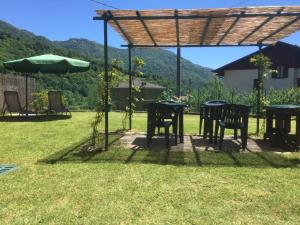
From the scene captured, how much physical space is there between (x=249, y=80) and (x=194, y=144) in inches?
1295

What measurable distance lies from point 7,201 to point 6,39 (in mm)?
38561

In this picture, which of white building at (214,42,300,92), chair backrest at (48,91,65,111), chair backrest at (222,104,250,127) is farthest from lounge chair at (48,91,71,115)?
white building at (214,42,300,92)

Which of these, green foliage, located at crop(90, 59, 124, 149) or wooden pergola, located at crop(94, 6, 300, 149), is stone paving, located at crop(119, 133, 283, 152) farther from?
wooden pergola, located at crop(94, 6, 300, 149)

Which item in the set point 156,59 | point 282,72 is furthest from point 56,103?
point 156,59

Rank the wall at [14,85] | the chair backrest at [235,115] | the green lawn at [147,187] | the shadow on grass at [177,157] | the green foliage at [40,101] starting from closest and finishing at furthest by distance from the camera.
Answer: the green lawn at [147,187], the shadow on grass at [177,157], the chair backrest at [235,115], the wall at [14,85], the green foliage at [40,101]

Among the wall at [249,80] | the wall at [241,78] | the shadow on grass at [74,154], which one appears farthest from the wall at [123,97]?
the shadow on grass at [74,154]

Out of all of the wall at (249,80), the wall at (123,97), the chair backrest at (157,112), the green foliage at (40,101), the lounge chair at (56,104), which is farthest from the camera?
the wall at (249,80)

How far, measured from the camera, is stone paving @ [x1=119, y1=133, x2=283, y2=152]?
7.33 meters

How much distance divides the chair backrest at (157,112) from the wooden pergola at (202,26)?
1030 millimetres

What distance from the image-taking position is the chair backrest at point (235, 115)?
7.17m

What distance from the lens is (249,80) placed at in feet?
129

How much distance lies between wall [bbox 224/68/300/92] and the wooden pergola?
26.8 metres

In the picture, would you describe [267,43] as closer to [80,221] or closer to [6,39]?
[80,221]

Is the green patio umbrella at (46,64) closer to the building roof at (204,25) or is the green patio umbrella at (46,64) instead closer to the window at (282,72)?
the building roof at (204,25)
